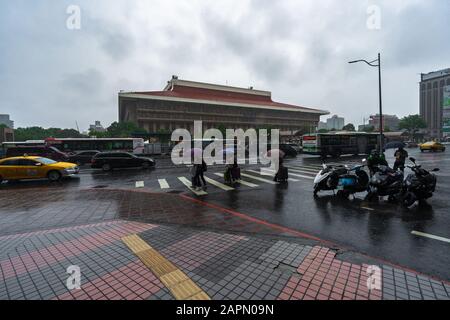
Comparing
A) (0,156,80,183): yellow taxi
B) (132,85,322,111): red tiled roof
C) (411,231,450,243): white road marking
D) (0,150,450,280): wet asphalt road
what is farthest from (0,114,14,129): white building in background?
(411,231,450,243): white road marking

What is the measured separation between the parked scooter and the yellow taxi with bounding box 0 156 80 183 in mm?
14034

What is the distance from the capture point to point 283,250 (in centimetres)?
438

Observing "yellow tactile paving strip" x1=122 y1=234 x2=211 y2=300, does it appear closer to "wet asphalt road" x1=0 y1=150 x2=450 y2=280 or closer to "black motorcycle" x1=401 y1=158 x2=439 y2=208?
"wet asphalt road" x1=0 y1=150 x2=450 y2=280

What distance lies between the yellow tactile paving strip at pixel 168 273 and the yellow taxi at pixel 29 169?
481 inches

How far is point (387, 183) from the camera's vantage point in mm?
7469

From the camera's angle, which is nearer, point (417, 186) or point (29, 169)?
point (417, 186)

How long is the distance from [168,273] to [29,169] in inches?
577

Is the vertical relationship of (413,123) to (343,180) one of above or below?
above

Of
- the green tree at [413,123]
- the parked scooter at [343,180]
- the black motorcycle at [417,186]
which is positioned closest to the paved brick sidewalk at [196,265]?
the parked scooter at [343,180]

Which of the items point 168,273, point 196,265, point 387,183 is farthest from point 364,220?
point 168,273

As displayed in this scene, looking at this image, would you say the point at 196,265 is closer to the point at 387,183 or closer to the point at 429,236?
the point at 429,236

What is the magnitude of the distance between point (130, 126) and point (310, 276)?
62539mm

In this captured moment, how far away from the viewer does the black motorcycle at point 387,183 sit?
747cm
